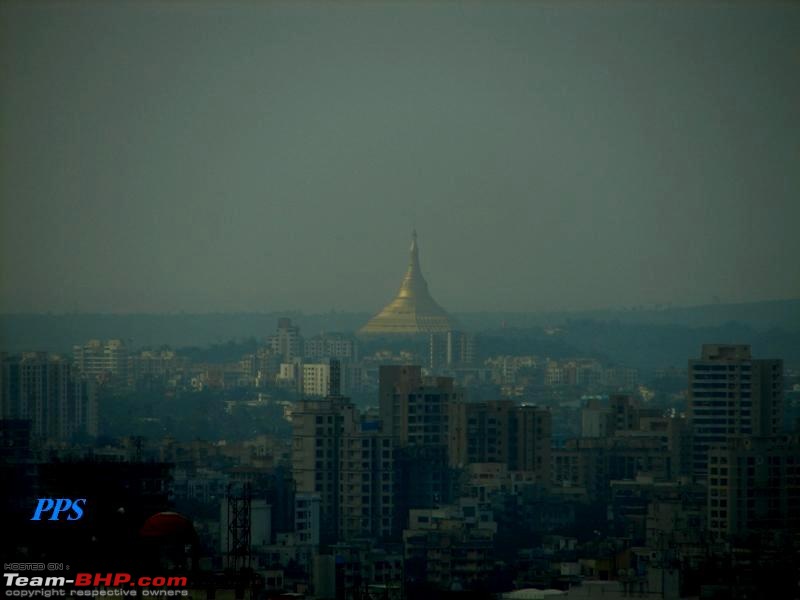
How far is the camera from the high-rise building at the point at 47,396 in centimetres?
2744

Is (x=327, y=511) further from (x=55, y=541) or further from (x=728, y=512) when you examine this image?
(x=55, y=541)

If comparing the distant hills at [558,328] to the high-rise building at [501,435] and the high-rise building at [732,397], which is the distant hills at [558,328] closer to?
the high-rise building at [732,397]

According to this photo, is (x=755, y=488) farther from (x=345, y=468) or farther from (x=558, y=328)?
(x=558, y=328)

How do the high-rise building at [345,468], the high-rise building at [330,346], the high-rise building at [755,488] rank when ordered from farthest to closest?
the high-rise building at [330,346] < the high-rise building at [345,468] < the high-rise building at [755,488]

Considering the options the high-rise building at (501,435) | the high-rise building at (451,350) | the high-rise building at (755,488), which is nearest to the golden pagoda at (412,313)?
the high-rise building at (451,350)

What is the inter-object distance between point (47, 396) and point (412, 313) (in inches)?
334

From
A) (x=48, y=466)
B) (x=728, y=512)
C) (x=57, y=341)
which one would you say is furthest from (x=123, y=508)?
(x=57, y=341)

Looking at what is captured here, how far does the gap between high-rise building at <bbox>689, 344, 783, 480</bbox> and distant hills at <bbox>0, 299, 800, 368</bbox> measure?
1.71 feet

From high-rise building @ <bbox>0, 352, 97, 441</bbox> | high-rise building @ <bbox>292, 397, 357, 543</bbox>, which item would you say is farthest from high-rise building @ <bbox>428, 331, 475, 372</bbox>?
high-rise building @ <bbox>292, 397, 357, 543</bbox>

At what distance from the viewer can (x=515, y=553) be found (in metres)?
22.4

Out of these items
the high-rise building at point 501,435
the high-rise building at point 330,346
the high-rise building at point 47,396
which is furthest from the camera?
the high-rise building at point 330,346

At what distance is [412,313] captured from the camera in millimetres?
37188

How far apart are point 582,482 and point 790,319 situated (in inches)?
159

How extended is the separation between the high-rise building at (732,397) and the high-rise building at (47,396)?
20.6 feet
